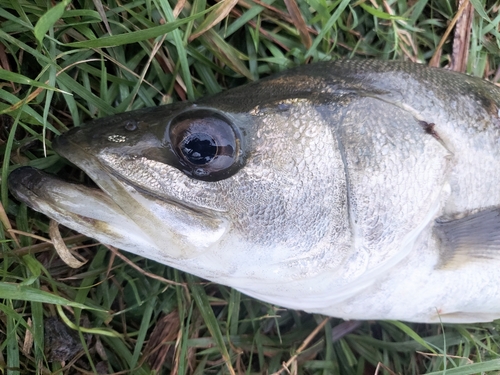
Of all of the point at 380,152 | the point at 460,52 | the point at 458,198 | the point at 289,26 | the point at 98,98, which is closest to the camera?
the point at 380,152

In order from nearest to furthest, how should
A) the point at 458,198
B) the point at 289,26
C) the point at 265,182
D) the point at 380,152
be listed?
the point at 265,182 < the point at 380,152 < the point at 458,198 < the point at 289,26

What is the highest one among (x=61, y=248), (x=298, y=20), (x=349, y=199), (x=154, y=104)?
(x=298, y=20)

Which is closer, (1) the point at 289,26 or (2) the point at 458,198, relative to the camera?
(2) the point at 458,198

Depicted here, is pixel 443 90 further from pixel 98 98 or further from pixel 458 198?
pixel 98 98

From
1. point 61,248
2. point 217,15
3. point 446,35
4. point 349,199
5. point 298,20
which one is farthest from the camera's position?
point 446,35

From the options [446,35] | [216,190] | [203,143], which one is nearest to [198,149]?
[203,143]

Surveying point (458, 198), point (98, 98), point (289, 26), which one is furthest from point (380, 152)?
point (98, 98)

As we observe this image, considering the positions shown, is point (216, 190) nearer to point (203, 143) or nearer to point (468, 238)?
point (203, 143)
